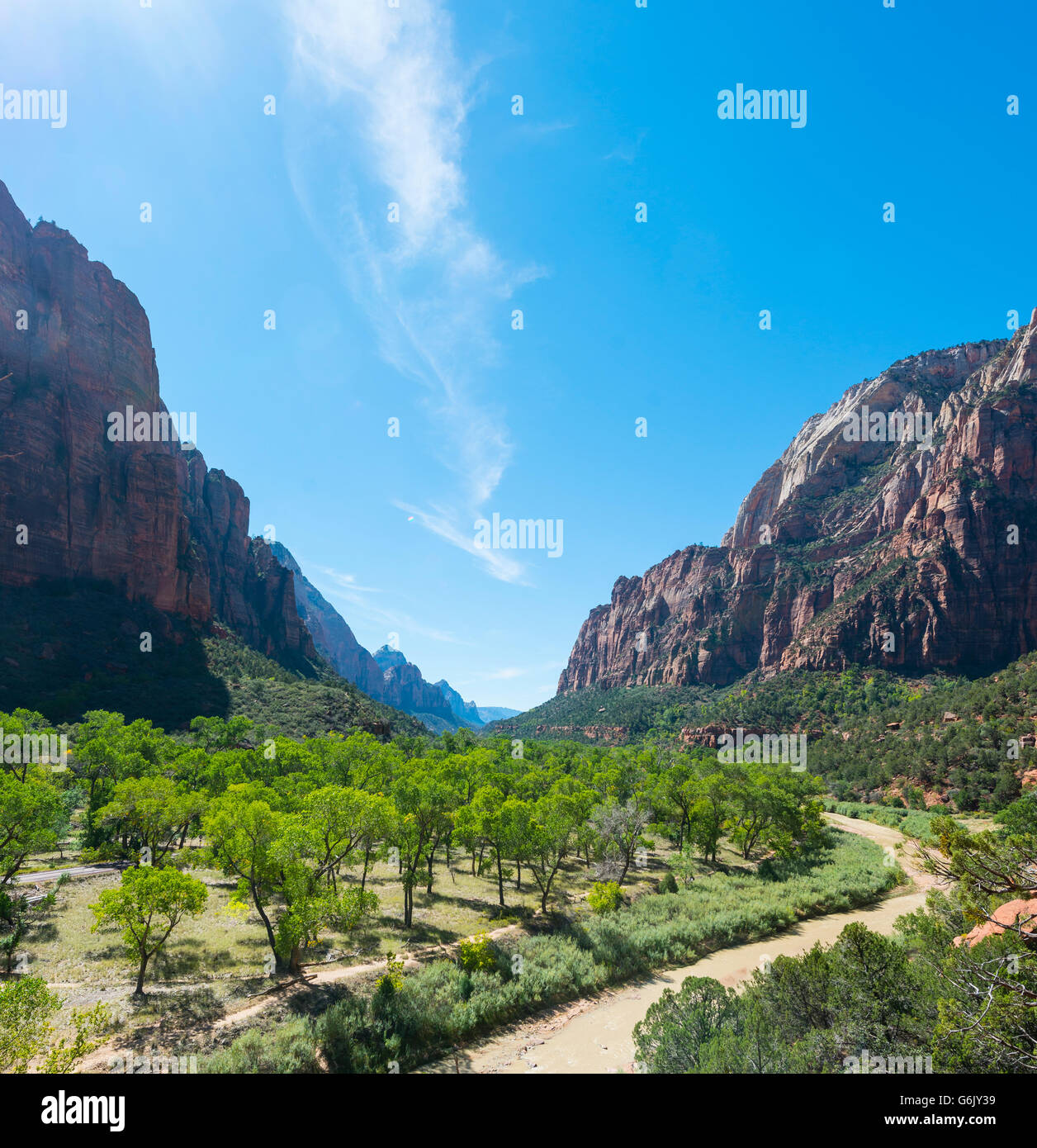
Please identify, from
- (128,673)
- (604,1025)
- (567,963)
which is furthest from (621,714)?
(604,1025)

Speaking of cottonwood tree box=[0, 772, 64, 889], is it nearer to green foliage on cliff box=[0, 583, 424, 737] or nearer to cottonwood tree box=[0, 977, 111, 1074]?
cottonwood tree box=[0, 977, 111, 1074]

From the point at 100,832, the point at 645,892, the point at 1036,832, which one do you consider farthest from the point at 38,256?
the point at 1036,832

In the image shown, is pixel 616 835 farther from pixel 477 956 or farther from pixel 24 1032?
pixel 24 1032

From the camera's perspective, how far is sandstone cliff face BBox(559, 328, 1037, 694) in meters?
101

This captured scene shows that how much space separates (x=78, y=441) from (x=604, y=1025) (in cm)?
11030

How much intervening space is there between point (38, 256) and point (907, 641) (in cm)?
18184

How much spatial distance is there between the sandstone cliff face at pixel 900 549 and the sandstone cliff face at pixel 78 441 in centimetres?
13610

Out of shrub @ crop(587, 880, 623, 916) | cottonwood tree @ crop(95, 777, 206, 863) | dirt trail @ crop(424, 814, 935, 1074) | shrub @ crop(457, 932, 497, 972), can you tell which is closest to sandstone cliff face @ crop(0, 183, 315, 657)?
cottonwood tree @ crop(95, 777, 206, 863)

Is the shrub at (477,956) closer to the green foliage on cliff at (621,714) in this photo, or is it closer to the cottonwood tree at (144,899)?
the cottonwood tree at (144,899)

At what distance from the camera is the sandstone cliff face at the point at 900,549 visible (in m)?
A: 101

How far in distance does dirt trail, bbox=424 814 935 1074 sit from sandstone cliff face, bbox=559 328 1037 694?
3873 inches

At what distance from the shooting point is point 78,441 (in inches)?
3393

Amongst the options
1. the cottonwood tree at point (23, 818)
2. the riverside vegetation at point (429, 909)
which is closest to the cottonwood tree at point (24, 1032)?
the riverside vegetation at point (429, 909)
